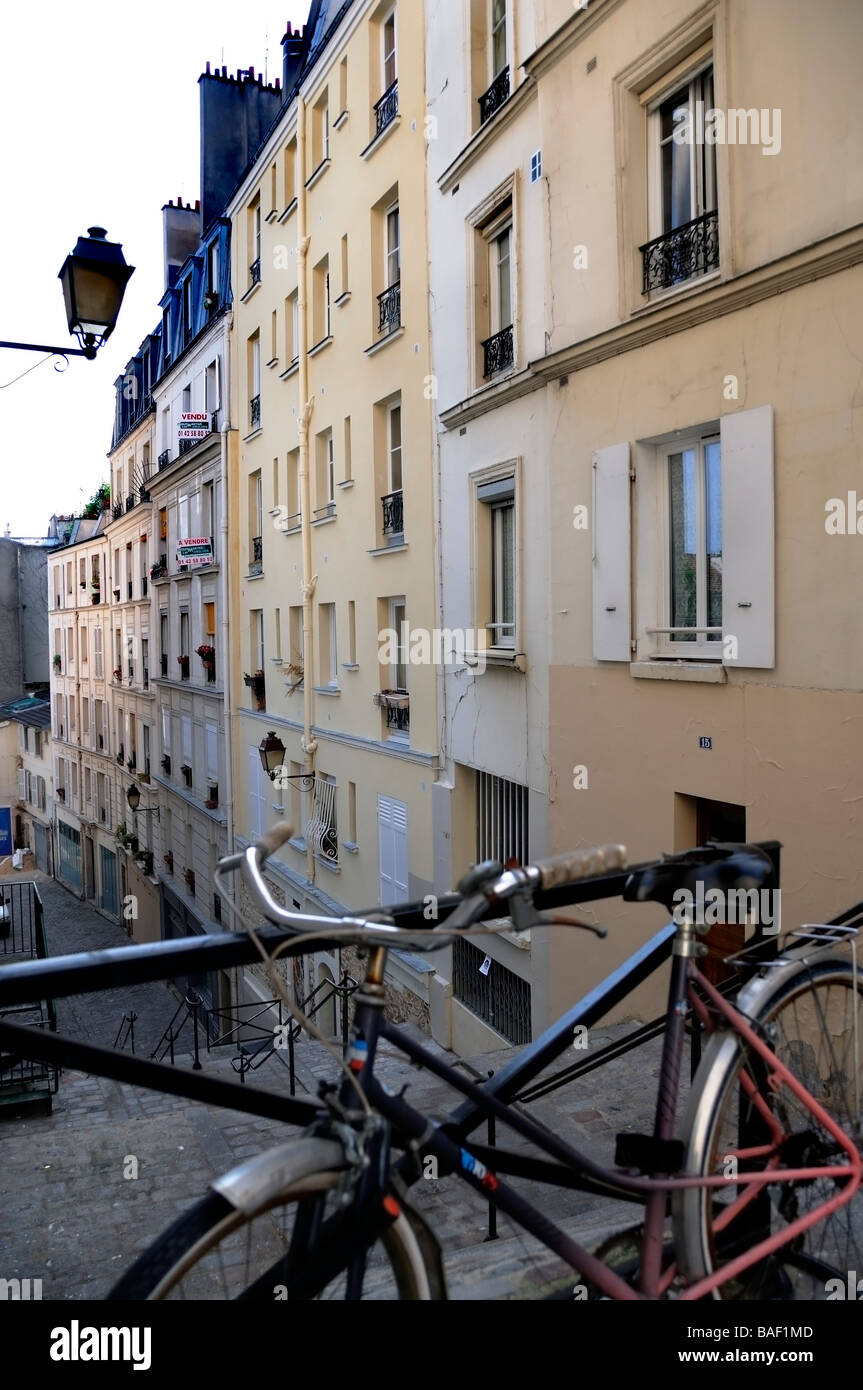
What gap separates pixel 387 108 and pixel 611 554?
9.03 metres

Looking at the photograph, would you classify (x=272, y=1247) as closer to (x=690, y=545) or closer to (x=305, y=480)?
(x=690, y=545)

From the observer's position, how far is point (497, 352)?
11.9 metres

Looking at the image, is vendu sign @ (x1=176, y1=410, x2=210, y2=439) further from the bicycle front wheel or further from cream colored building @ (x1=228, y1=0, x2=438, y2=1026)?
the bicycle front wheel

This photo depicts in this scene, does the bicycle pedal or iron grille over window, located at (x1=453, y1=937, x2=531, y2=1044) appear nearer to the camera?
the bicycle pedal

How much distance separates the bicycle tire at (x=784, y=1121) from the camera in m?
1.92

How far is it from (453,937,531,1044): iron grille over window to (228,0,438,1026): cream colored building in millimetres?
900

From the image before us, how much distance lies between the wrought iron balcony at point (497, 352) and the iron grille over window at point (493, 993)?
6351mm

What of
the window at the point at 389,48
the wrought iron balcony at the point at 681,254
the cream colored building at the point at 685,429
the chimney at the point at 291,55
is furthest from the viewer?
the chimney at the point at 291,55

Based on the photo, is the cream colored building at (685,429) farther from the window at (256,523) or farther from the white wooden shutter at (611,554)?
the window at (256,523)

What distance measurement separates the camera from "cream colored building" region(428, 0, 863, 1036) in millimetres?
7016

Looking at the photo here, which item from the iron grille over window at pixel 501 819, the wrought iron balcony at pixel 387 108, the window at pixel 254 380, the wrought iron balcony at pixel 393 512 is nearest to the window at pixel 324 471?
the wrought iron balcony at pixel 393 512

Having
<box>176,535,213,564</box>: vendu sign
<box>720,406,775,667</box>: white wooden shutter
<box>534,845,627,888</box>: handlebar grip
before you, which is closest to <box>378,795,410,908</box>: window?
<box>720,406,775,667</box>: white wooden shutter
